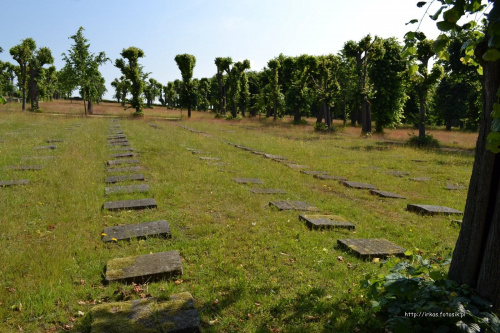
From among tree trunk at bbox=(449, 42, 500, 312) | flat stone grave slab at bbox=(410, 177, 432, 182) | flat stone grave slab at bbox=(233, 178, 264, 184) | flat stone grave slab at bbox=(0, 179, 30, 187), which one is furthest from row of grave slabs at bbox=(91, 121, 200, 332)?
flat stone grave slab at bbox=(410, 177, 432, 182)

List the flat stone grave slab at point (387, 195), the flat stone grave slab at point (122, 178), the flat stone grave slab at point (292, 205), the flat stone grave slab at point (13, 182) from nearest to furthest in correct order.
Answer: the flat stone grave slab at point (292, 205), the flat stone grave slab at point (13, 182), the flat stone grave slab at point (122, 178), the flat stone grave slab at point (387, 195)

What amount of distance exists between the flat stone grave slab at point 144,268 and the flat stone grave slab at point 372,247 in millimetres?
2189

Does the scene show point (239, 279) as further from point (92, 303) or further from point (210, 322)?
point (92, 303)

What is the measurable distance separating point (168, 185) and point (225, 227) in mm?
2939

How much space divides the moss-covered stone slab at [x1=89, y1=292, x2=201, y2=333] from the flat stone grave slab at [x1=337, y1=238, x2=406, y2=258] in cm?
230

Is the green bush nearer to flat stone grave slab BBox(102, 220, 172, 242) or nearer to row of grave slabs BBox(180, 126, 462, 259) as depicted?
row of grave slabs BBox(180, 126, 462, 259)

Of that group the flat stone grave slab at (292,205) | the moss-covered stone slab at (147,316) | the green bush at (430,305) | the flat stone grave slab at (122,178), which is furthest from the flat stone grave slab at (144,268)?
the flat stone grave slab at (122,178)

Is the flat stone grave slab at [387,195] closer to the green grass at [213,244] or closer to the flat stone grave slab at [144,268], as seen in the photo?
the green grass at [213,244]

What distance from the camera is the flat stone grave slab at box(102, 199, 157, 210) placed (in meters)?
5.66

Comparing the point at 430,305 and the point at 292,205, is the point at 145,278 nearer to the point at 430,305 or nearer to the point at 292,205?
the point at 430,305

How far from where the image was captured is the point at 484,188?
8.14ft

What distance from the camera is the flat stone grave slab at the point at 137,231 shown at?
445 cm

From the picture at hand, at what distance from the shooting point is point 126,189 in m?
6.82

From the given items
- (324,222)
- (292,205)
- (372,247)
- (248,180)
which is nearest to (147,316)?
(372,247)
